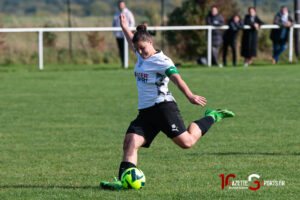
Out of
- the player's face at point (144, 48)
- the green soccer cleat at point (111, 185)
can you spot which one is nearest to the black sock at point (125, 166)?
the green soccer cleat at point (111, 185)

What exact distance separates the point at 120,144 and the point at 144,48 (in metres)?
2.92

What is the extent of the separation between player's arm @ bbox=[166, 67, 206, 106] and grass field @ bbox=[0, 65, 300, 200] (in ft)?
2.96

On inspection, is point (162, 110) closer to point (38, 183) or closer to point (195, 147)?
point (38, 183)

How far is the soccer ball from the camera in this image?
22.5ft

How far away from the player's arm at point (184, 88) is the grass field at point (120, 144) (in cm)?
90

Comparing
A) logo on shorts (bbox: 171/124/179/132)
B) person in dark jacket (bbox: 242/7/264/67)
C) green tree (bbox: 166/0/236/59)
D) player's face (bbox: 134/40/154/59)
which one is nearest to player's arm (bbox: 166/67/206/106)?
player's face (bbox: 134/40/154/59)

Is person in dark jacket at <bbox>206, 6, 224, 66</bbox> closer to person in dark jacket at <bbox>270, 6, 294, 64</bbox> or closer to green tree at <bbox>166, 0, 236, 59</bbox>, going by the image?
green tree at <bbox>166, 0, 236, 59</bbox>

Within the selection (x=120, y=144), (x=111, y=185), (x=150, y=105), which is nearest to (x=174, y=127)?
(x=150, y=105)

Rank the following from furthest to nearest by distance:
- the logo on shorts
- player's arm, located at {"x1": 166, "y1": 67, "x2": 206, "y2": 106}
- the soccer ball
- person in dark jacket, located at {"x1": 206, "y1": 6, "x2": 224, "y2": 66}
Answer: person in dark jacket, located at {"x1": 206, "y1": 6, "x2": 224, "y2": 66} < the logo on shorts < the soccer ball < player's arm, located at {"x1": 166, "y1": 67, "x2": 206, "y2": 106}

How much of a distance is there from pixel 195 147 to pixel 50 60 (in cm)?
1823

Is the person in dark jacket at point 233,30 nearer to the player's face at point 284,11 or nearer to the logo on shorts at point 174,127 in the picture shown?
the player's face at point 284,11

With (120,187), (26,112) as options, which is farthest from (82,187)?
(26,112)

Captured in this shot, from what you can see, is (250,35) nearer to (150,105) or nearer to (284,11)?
(284,11)

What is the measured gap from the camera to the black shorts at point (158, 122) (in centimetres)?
711
